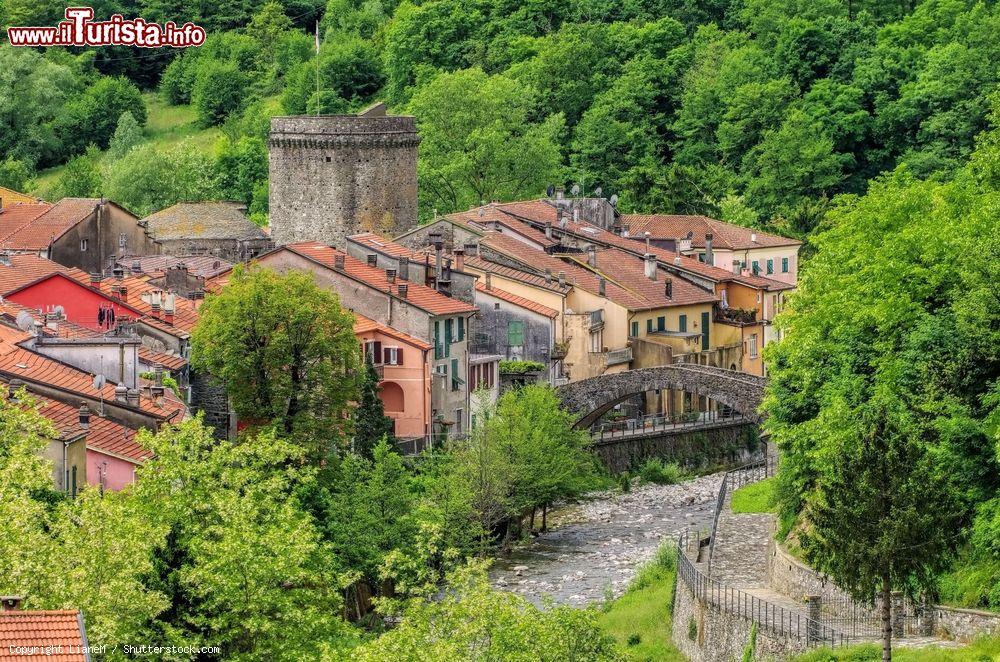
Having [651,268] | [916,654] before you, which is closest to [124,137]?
[651,268]

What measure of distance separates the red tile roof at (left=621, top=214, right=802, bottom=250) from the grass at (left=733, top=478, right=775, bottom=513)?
30.7m

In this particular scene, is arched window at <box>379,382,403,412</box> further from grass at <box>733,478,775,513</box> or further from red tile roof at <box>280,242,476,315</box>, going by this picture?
grass at <box>733,478,775,513</box>

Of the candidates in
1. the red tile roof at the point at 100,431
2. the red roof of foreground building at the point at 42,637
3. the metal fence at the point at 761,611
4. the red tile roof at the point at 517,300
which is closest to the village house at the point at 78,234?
the red tile roof at the point at 517,300

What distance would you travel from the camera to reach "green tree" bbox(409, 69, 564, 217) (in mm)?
109750

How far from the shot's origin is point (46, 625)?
28578mm

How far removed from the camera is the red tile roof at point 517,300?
3061 inches

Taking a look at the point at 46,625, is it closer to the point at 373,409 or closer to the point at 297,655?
the point at 297,655

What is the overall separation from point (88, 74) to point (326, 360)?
97.6 m

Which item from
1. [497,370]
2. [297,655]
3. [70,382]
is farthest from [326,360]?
[297,655]

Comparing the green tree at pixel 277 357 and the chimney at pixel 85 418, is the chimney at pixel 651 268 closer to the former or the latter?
the green tree at pixel 277 357

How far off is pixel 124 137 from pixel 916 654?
336 ft

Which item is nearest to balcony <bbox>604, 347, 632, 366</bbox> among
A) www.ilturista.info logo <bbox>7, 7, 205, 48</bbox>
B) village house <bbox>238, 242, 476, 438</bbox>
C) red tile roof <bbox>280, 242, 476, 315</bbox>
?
red tile roof <bbox>280, 242, 476, 315</bbox>

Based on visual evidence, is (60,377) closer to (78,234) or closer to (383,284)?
(383,284)

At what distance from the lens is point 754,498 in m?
63.5
